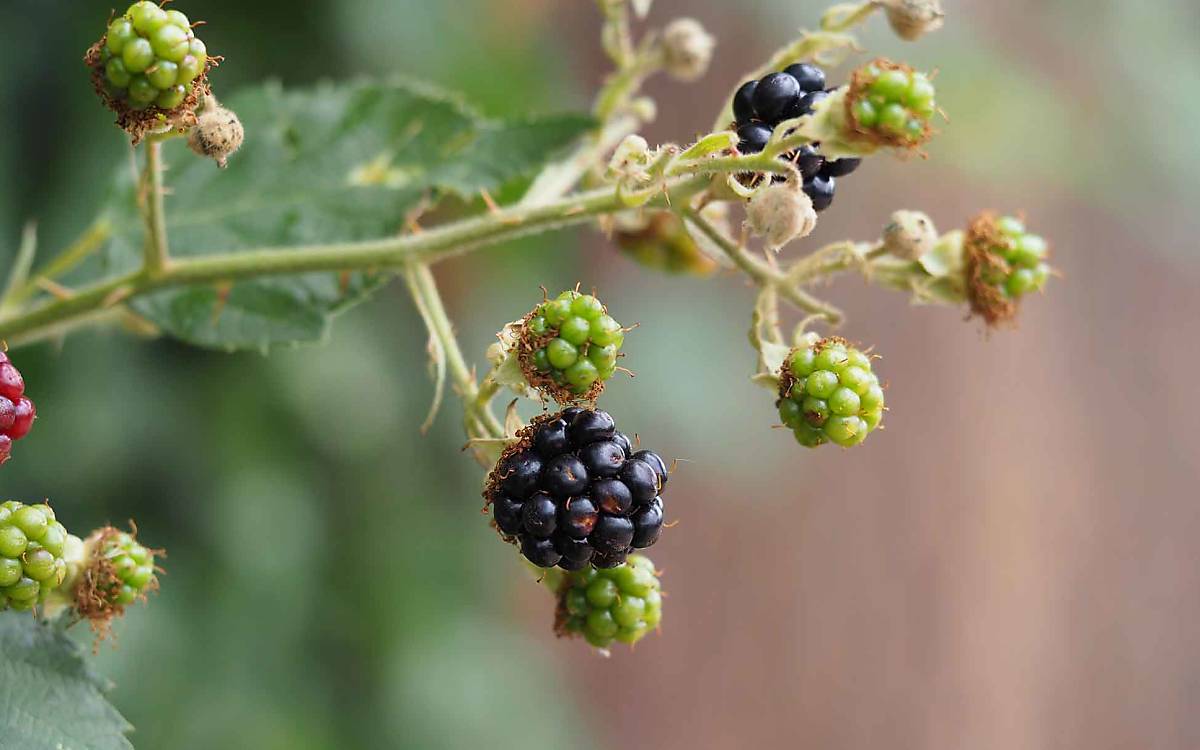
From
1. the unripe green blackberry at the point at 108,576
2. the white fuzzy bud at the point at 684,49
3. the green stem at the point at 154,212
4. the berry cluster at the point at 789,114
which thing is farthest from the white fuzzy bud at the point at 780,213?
the unripe green blackberry at the point at 108,576

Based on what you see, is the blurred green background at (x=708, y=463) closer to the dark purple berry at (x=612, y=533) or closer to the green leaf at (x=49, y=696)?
the green leaf at (x=49, y=696)

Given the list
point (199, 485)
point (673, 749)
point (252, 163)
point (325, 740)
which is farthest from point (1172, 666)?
point (252, 163)

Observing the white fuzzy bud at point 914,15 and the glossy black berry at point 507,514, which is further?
the white fuzzy bud at point 914,15

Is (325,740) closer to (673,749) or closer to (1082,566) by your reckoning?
(673,749)

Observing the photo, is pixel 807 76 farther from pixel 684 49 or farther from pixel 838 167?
pixel 684 49

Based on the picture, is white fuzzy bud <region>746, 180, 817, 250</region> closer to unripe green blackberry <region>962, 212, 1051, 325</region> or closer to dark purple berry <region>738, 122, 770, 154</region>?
dark purple berry <region>738, 122, 770, 154</region>

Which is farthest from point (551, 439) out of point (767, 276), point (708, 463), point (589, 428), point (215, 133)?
point (708, 463)
